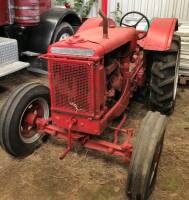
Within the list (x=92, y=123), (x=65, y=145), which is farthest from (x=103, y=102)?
(x=65, y=145)

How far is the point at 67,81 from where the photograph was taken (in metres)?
2.69

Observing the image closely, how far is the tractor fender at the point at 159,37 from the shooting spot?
11.3ft

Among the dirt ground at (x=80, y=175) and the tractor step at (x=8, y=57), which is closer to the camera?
the dirt ground at (x=80, y=175)

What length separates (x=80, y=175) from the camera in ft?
9.51

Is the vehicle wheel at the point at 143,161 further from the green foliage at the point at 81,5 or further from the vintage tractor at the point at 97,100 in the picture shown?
the green foliage at the point at 81,5

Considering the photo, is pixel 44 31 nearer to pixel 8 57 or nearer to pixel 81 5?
pixel 8 57

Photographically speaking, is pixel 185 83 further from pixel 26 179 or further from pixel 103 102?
pixel 26 179

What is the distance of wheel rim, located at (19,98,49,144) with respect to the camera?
10.0 ft

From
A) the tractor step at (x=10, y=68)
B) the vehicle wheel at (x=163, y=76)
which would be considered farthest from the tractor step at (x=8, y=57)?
the vehicle wheel at (x=163, y=76)

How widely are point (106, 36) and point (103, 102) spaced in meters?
0.62

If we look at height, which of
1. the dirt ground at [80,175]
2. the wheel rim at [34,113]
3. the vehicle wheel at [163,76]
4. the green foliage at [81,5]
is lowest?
the dirt ground at [80,175]

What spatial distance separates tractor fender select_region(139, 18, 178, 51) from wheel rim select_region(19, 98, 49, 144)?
132cm

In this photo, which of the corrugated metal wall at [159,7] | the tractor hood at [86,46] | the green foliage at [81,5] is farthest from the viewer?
the green foliage at [81,5]

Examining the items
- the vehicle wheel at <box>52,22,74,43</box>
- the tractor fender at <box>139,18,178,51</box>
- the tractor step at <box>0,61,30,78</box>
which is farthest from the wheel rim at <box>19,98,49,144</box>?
the vehicle wheel at <box>52,22,74,43</box>
